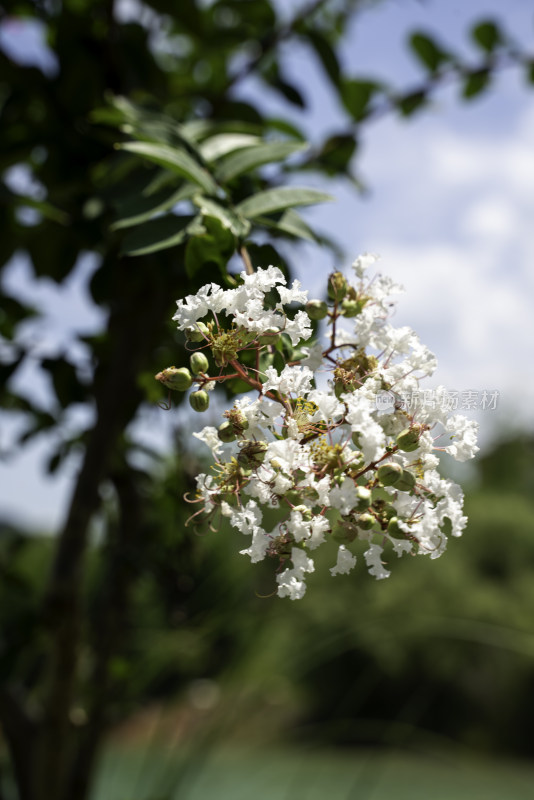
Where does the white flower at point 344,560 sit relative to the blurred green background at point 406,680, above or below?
below

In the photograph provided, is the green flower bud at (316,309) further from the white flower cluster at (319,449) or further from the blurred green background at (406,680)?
the blurred green background at (406,680)

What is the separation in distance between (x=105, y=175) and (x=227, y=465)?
29 centimetres

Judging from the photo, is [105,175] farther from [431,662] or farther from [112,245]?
[431,662]

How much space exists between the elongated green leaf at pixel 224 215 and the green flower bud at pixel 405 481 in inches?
5.7

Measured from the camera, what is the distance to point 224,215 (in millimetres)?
358

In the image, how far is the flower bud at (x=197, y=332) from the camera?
10.7 inches

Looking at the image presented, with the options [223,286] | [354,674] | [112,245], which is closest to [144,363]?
[112,245]

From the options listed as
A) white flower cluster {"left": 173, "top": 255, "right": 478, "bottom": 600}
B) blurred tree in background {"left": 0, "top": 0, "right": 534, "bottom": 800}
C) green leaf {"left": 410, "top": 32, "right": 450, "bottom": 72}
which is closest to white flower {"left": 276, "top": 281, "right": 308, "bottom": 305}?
white flower cluster {"left": 173, "top": 255, "right": 478, "bottom": 600}

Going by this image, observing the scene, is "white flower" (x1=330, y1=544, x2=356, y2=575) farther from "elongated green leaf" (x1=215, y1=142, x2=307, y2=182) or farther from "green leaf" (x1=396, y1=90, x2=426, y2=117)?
"green leaf" (x1=396, y1=90, x2=426, y2=117)

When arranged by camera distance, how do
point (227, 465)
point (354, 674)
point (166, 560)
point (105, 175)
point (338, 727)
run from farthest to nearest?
point (354, 674), point (338, 727), point (166, 560), point (105, 175), point (227, 465)

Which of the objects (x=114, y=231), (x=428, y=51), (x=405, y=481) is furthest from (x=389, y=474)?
(x=428, y=51)

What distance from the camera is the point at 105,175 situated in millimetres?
485


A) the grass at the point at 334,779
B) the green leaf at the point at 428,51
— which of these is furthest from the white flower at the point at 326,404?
the grass at the point at 334,779

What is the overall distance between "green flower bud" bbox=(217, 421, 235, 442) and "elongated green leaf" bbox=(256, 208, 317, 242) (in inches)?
5.7
